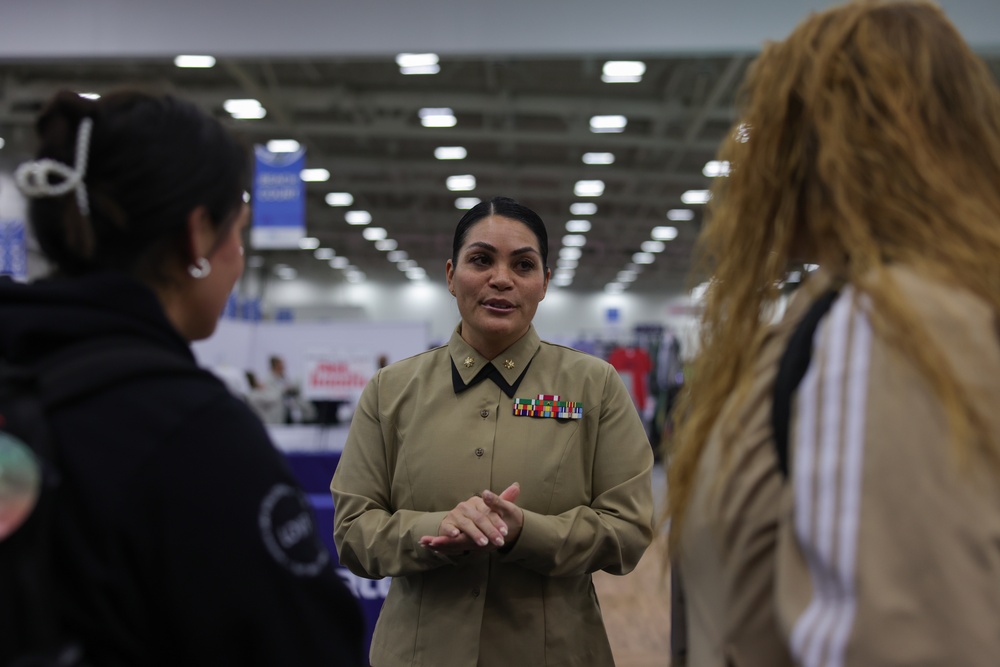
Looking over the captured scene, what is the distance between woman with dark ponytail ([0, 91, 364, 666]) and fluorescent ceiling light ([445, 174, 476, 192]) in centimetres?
1486

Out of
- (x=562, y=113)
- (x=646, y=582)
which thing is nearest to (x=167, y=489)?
(x=646, y=582)

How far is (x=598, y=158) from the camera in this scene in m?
14.2

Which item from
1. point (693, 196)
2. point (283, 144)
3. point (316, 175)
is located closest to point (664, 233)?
point (693, 196)

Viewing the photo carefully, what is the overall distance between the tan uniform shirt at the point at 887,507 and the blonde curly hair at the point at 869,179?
0.02 m

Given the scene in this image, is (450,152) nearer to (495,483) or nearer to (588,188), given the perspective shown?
(588,188)

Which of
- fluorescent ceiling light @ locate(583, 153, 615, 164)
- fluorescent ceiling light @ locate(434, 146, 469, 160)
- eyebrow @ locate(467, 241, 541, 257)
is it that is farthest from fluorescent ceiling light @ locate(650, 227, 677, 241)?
eyebrow @ locate(467, 241, 541, 257)

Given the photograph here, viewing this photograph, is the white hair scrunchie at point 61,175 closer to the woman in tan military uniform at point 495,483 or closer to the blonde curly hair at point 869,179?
the blonde curly hair at point 869,179

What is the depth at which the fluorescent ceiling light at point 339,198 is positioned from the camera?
1708 centimetres

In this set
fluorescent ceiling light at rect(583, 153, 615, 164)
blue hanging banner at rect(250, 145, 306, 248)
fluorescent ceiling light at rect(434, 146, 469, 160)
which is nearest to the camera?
blue hanging banner at rect(250, 145, 306, 248)

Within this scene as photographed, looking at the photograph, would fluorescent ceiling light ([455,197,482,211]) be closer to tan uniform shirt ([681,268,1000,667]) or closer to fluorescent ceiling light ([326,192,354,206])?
fluorescent ceiling light ([326,192,354,206])

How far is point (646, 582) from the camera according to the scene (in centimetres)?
553

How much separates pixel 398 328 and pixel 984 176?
250 inches

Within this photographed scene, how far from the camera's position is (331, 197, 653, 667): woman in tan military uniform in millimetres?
1509

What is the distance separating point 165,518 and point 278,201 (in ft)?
23.3
